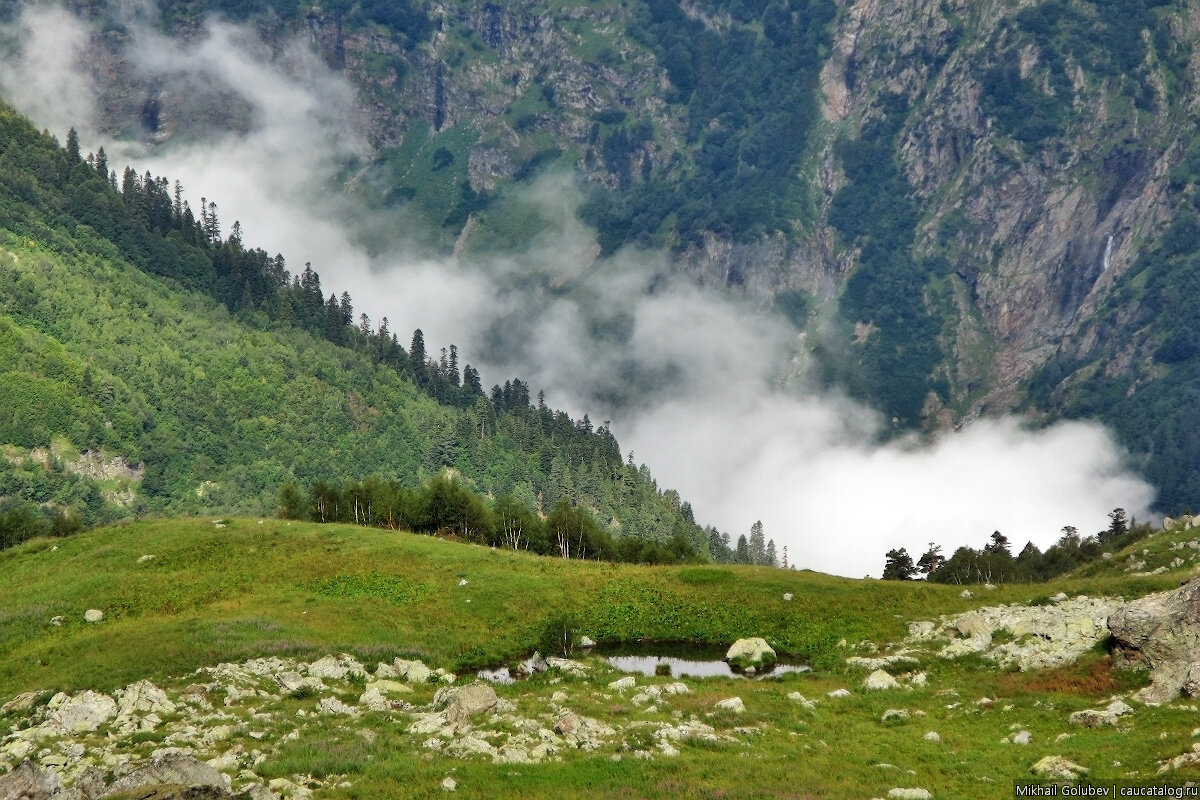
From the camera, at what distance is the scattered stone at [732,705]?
61.1m

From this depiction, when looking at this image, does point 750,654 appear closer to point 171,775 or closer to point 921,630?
point 921,630

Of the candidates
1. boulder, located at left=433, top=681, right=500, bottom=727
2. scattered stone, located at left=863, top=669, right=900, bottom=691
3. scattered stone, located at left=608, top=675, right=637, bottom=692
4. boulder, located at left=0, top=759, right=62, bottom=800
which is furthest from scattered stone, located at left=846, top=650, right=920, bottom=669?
boulder, located at left=0, top=759, right=62, bottom=800

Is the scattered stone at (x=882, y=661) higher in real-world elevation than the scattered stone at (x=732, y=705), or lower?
higher

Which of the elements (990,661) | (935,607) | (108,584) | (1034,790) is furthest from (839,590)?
(108,584)

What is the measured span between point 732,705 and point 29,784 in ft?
121

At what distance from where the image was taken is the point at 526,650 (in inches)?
3324

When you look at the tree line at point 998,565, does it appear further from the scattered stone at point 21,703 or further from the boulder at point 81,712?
the scattered stone at point 21,703

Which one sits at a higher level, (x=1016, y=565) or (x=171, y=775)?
(x=1016, y=565)

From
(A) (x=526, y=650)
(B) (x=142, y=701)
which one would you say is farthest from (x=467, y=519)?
(B) (x=142, y=701)

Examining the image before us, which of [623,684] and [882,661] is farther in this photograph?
[882,661]

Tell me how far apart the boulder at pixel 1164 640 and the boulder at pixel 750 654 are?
94.5 ft

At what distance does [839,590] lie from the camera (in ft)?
326

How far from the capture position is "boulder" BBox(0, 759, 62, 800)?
40031mm

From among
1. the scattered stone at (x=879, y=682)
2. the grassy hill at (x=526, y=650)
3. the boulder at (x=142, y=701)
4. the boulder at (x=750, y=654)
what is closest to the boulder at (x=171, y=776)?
the grassy hill at (x=526, y=650)
